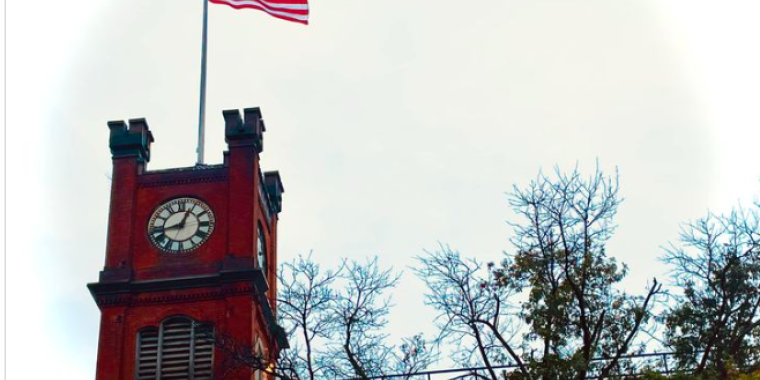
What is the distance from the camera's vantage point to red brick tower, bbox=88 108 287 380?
40656mm

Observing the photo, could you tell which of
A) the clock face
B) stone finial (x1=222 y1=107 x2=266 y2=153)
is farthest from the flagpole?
the clock face

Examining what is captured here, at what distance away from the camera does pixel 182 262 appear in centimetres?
4256

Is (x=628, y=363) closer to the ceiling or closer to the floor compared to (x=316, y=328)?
closer to the floor

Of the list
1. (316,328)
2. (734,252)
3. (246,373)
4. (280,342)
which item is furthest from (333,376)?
(246,373)

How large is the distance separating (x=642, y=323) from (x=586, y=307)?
41.6 inches

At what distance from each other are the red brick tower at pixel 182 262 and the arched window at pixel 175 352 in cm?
3

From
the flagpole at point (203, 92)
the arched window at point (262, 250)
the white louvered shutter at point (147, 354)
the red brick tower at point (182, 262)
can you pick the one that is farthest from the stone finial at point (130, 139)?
the white louvered shutter at point (147, 354)

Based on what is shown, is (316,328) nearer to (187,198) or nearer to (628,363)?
(628,363)

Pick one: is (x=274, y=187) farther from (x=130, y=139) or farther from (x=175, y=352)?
(x=175, y=352)

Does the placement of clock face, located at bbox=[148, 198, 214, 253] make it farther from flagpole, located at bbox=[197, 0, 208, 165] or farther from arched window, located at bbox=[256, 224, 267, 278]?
flagpole, located at bbox=[197, 0, 208, 165]

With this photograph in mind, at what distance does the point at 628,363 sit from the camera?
87.9 ft

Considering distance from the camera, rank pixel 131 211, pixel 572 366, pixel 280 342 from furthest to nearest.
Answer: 1. pixel 131 211
2. pixel 280 342
3. pixel 572 366

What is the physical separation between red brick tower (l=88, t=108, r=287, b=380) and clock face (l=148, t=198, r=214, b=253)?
1.2 inches

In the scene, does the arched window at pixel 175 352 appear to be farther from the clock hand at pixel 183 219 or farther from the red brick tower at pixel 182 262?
the clock hand at pixel 183 219
